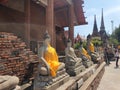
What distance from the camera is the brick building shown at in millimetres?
9992

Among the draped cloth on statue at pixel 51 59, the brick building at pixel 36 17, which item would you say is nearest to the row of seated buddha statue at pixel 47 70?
the draped cloth on statue at pixel 51 59

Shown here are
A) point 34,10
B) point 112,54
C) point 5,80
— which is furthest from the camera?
point 112,54

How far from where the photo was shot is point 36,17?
1306 cm

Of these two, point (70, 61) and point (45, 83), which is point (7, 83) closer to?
point (45, 83)

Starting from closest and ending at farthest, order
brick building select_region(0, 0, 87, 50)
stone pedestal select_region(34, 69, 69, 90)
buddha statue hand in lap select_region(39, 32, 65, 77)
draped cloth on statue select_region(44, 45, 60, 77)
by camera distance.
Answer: stone pedestal select_region(34, 69, 69, 90) < buddha statue hand in lap select_region(39, 32, 65, 77) < draped cloth on statue select_region(44, 45, 60, 77) < brick building select_region(0, 0, 87, 50)

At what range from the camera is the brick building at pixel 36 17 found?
9.99 metres

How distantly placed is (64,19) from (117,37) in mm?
46750

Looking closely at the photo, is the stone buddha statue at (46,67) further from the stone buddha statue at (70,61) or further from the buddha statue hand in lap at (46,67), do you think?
the stone buddha statue at (70,61)

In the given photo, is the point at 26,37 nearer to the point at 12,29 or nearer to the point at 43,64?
the point at 12,29

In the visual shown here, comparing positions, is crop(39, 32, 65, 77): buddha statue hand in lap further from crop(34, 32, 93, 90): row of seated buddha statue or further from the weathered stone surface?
the weathered stone surface

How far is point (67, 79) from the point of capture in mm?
6746

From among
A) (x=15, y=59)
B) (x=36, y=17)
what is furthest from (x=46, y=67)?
(x=36, y=17)

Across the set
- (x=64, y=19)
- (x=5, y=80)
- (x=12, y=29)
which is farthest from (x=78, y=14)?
(x=5, y=80)

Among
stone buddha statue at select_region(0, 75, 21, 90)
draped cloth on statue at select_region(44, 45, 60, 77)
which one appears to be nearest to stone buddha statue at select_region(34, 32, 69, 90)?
draped cloth on statue at select_region(44, 45, 60, 77)
